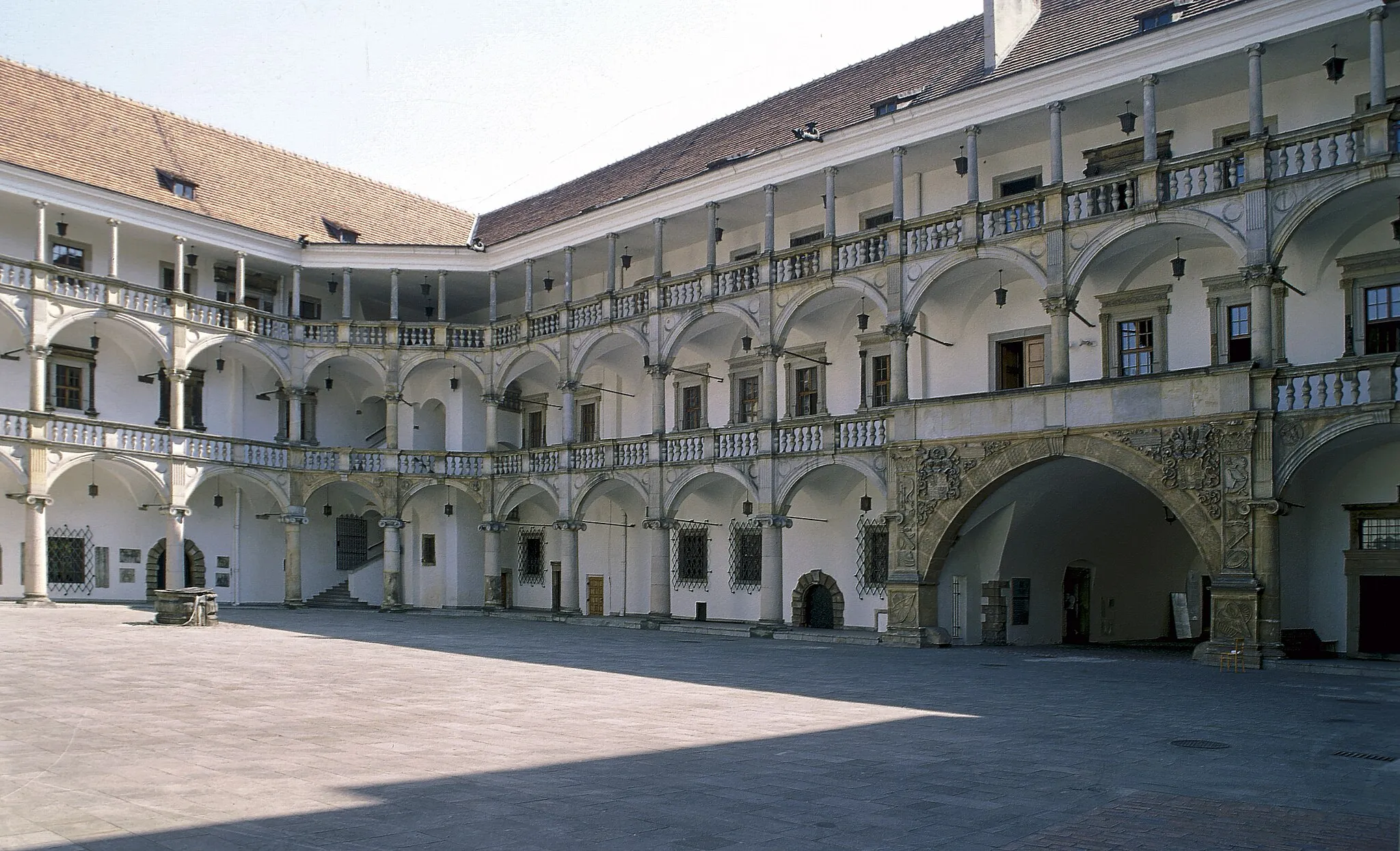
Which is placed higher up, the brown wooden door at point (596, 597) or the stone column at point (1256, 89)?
the stone column at point (1256, 89)

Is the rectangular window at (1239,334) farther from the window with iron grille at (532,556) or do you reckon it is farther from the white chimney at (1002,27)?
the window with iron grille at (532,556)

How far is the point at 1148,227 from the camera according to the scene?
22.2 m

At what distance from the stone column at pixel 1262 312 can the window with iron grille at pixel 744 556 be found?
14492 mm

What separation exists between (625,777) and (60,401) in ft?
97.6

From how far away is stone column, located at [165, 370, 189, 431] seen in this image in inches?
1332

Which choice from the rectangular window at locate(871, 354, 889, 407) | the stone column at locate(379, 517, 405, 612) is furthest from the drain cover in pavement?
the stone column at locate(379, 517, 405, 612)

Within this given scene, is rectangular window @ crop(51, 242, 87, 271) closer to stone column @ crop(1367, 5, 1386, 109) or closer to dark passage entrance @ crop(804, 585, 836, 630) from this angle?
dark passage entrance @ crop(804, 585, 836, 630)

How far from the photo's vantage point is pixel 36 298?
30.9 metres

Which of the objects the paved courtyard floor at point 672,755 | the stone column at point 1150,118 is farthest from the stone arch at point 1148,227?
the paved courtyard floor at point 672,755

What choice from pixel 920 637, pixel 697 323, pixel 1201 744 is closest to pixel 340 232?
pixel 697 323

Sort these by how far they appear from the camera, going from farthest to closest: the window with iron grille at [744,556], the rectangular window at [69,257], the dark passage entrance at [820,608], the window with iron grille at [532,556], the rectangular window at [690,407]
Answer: the window with iron grille at [532,556]
the rectangular window at [690,407]
the rectangular window at [69,257]
the window with iron grille at [744,556]
the dark passage entrance at [820,608]

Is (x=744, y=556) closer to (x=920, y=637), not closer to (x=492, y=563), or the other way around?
(x=920, y=637)

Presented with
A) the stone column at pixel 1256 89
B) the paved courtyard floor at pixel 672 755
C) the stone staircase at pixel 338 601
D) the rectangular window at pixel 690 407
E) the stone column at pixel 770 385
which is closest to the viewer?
the paved courtyard floor at pixel 672 755

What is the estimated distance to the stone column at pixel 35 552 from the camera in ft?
100.0
